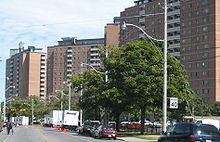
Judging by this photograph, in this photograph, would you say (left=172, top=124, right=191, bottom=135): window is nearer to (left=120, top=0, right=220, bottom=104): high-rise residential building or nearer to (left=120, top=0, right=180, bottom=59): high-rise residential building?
(left=120, top=0, right=220, bottom=104): high-rise residential building

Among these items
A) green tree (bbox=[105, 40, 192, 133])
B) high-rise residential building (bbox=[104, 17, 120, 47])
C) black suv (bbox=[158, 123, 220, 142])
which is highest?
high-rise residential building (bbox=[104, 17, 120, 47])

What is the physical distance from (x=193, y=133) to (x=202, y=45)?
114m

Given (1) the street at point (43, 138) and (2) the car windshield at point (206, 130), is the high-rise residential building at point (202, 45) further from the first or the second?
(2) the car windshield at point (206, 130)

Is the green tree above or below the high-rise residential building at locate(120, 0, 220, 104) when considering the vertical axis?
below

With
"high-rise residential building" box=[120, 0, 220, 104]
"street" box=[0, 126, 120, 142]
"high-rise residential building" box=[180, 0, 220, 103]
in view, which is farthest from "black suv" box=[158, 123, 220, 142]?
"high-rise residential building" box=[180, 0, 220, 103]

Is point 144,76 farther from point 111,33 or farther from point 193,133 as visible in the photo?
point 111,33

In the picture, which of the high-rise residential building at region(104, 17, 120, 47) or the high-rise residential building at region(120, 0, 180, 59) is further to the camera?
the high-rise residential building at region(104, 17, 120, 47)

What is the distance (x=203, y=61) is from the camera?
132 meters

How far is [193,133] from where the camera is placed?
21250mm

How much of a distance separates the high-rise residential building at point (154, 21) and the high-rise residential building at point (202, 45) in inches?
98.2

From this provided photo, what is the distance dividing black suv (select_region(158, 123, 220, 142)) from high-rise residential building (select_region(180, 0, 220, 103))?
350 ft

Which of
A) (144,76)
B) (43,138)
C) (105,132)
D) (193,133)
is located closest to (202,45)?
(144,76)

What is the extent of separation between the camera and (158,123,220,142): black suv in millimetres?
21109

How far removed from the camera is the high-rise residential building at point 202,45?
128 m
